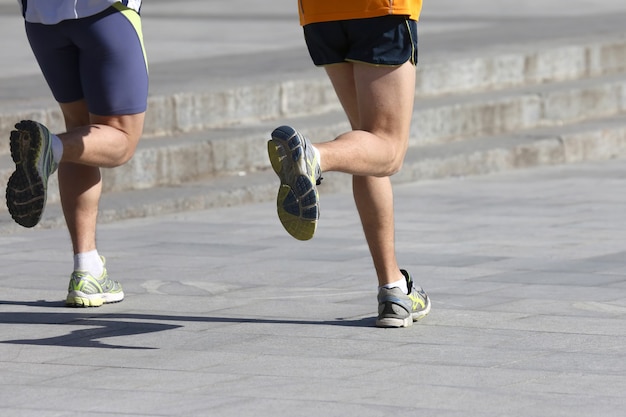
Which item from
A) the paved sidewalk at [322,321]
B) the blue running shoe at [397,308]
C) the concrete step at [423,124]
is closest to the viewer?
the paved sidewalk at [322,321]

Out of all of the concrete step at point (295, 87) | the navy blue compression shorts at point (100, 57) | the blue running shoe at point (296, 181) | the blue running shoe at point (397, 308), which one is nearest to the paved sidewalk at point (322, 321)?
the blue running shoe at point (397, 308)

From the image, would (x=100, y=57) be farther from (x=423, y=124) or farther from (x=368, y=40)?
(x=423, y=124)

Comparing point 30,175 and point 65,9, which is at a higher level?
point 65,9

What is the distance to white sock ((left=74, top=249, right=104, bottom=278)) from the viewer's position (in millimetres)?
5617

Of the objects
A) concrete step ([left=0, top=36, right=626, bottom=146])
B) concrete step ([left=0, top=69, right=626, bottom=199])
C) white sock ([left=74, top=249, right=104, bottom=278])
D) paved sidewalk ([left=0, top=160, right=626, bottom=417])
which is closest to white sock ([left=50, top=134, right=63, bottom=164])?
paved sidewalk ([left=0, top=160, right=626, bottom=417])

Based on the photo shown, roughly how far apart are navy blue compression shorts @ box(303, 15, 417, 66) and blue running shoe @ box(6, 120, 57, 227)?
0.95 metres

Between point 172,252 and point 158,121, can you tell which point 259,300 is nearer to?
point 172,252

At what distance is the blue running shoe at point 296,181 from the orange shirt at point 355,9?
1.86 ft

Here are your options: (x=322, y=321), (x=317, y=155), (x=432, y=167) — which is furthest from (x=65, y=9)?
(x=432, y=167)

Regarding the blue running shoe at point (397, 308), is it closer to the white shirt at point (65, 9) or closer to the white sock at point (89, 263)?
the white sock at point (89, 263)

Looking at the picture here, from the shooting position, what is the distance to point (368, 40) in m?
4.95

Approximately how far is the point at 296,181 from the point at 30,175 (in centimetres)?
86

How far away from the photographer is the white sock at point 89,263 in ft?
18.4

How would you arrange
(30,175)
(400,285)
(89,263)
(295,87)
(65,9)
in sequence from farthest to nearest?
(295,87)
(89,263)
(65,9)
(400,285)
(30,175)
